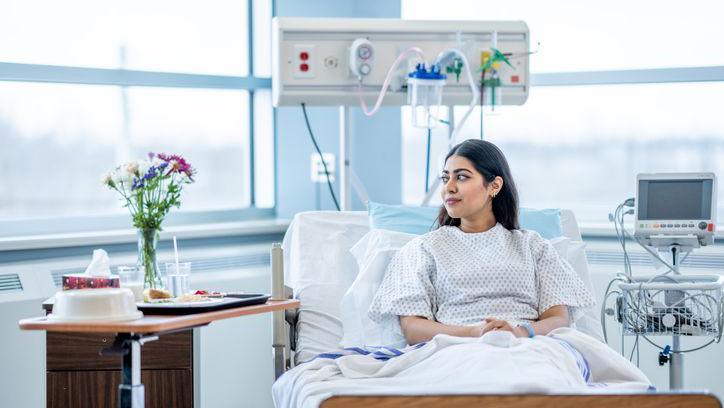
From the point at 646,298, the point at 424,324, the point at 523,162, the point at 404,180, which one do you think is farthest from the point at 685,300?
the point at 404,180

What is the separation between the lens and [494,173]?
101 inches

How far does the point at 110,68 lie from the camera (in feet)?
11.5

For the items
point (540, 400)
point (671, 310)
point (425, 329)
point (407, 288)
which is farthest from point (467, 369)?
point (671, 310)

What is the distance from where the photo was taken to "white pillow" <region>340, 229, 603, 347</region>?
2541 millimetres

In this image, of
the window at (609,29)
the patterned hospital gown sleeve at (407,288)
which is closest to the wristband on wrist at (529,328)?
the patterned hospital gown sleeve at (407,288)

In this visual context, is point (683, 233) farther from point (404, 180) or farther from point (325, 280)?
point (404, 180)

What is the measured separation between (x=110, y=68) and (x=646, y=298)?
2073 millimetres

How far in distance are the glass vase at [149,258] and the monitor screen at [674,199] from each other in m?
1.41

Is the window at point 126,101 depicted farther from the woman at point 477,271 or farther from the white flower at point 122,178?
the woman at point 477,271

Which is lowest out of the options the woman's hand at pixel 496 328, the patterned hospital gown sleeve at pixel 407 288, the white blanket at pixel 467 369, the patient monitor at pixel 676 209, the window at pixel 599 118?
the white blanket at pixel 467 369

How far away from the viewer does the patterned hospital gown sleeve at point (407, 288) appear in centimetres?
243

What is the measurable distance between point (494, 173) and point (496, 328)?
1.60 feet

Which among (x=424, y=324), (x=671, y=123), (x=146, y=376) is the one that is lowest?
(x=146, y=376)

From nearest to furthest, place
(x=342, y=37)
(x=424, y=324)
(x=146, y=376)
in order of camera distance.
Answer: (x=424, y=324)
(x=146, y=376)
(x=342, y=37)
